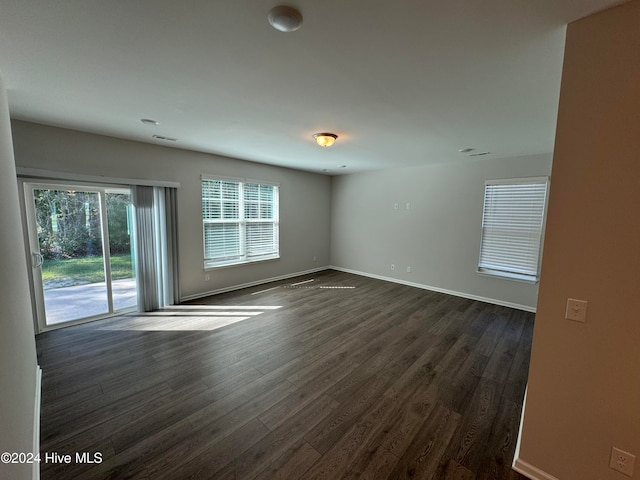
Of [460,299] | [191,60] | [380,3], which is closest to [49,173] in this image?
[191,60]

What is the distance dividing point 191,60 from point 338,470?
2822 mm

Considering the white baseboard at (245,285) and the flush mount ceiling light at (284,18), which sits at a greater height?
the flush mount ceiling light at (284,18)

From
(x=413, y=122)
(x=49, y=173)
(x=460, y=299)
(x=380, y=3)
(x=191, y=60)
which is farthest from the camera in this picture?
(x=460, y=299)

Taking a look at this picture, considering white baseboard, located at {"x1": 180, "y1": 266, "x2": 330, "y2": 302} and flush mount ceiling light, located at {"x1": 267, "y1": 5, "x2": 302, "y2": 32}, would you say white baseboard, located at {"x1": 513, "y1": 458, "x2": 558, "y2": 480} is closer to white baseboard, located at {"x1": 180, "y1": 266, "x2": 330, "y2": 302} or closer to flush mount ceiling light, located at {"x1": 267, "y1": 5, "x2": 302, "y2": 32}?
flush mount ceiling light, located at {"x1": 267, "y1": 5, "x2": 302, "y2": 32}

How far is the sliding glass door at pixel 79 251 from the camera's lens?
3.25 metres

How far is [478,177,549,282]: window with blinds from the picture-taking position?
418 cm

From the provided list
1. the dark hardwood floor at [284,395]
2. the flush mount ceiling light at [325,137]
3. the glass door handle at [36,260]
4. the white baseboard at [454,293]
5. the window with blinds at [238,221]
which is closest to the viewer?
the dark hardwood floor at [284,395]

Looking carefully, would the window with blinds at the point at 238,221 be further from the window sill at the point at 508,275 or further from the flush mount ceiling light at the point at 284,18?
the window sill at the point at 508,275

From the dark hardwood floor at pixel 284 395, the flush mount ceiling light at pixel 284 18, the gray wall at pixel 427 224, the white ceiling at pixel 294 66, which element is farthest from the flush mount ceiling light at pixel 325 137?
the gray wall at pixel 427 224

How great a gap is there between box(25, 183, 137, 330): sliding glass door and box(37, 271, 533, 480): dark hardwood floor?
0.32 m

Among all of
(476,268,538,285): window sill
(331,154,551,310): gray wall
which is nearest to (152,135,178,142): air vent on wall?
(331,154,551,310): gray wall

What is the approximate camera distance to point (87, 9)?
1.31 m

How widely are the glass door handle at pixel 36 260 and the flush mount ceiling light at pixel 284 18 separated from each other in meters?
3.90

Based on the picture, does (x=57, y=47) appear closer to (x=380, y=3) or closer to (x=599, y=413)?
(x=380, y=3)
